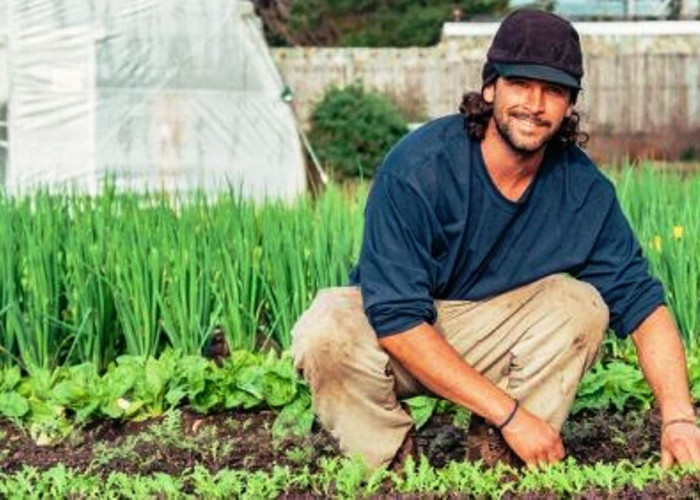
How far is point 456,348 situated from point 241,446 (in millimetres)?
945

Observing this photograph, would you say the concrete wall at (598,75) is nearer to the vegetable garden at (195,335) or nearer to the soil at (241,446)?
the vegetable garden at (195,335)

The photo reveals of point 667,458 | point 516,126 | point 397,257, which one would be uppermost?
point 516,126

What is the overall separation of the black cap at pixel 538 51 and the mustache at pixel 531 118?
8cm

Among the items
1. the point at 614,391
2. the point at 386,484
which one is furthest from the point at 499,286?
the point at 614,391

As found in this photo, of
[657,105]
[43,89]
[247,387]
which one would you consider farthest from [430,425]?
[657,105]

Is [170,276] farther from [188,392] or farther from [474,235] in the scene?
[474,235]

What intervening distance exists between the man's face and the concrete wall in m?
17.7

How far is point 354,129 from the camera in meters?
19.3

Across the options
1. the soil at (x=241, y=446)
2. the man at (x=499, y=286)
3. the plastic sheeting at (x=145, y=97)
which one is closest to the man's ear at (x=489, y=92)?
the man at (x=499, y=286)

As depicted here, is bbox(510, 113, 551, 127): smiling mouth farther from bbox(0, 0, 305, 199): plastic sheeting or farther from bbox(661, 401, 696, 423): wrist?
bbox(0, 0, 305, 199): plastic sheeting

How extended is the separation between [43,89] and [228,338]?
308 inches

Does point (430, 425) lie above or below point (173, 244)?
below

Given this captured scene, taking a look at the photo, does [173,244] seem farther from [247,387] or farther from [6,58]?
[6,58]

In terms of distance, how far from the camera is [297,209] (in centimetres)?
627
